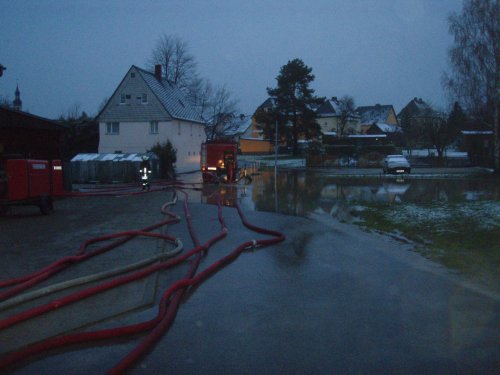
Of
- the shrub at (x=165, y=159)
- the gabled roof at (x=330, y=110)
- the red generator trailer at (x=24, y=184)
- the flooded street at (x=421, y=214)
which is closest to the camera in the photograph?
the flooded street at (x=421, y=214)

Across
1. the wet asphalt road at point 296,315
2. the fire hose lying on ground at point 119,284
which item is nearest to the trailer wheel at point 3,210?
the wet asphalt road at point 296,315

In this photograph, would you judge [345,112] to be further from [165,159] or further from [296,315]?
[296,315]

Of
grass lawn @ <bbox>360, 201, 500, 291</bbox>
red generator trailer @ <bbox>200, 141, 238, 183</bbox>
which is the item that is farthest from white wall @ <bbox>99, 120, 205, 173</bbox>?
grass lawn @ <bbox>360, 201, 500, 291</bbox>

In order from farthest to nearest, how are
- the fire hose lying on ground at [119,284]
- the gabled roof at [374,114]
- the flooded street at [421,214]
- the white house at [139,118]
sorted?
1. the gabled roof at [374,114]
2. the white house at [139,118]
3. the flooded street at [421,214]
4. the fire hose lying on ground at [119,284]

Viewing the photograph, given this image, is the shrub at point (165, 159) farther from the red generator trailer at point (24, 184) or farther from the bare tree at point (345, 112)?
the bare tree at point (345, 112)

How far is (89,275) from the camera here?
8.10m

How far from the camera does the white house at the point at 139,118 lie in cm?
4534

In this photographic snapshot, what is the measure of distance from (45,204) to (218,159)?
18.1 meters

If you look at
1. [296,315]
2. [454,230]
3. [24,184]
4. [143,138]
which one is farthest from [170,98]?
[296,315]

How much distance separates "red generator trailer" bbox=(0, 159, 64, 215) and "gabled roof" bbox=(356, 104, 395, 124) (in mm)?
92699

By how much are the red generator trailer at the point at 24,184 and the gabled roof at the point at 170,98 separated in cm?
2945

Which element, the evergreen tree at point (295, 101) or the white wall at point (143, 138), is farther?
the evergreen tree at point (295, 101)

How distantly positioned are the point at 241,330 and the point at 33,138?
19607 millimetres

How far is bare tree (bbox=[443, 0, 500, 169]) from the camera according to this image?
124ft
